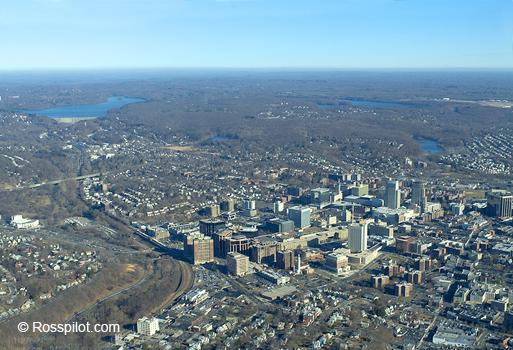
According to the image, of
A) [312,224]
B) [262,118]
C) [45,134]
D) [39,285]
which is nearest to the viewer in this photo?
[39,285]

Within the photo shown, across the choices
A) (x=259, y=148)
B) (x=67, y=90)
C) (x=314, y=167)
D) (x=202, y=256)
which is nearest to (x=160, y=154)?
(x=259, y=148)

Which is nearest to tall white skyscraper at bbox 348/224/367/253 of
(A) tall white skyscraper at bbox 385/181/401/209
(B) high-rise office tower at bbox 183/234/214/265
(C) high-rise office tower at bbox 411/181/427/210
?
(B) high-rise office tower at bbox 183/234/214/265

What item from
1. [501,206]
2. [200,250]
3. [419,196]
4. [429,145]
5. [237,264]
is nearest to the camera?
[237,264]

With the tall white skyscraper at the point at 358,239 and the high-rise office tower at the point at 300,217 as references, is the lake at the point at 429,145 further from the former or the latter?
the tall white skyscraper at the point at 358,239

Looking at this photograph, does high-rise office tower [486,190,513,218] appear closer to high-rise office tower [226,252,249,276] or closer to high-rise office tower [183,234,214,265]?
high-rise office tower [226,252,249,276]

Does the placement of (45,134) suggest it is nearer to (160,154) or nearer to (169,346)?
(160,154)

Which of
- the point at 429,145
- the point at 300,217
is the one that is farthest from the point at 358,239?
the point at 429,145

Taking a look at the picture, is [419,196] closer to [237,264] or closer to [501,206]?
[501,206]

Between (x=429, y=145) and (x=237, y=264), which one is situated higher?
(x=237, y=264)

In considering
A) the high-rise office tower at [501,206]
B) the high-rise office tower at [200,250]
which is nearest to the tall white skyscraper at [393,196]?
the high-rise office tower at [501,206]
